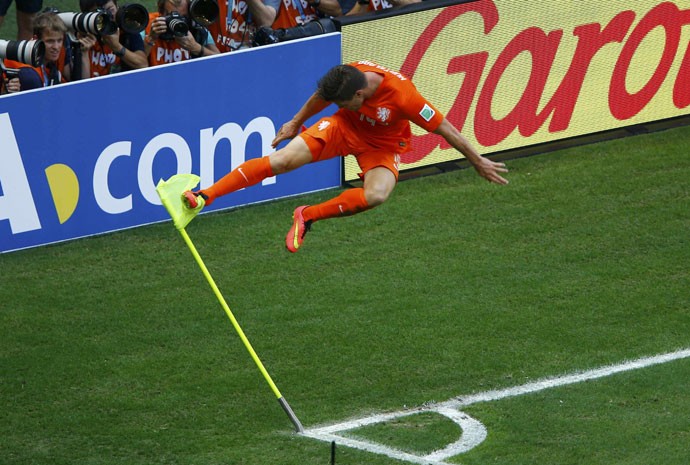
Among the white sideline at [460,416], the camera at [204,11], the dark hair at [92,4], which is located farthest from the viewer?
the dark hair at [92,4]

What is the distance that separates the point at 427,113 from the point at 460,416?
1.95 metres

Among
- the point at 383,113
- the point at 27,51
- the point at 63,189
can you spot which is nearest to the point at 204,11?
the point at 27,51

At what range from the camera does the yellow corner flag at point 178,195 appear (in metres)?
7.40

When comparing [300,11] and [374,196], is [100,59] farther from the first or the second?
[374,196]

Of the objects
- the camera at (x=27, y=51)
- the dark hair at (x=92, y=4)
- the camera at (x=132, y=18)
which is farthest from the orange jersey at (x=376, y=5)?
the camera at (x=27, y=51)

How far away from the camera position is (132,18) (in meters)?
10.7

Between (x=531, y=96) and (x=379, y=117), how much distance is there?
13.5ft

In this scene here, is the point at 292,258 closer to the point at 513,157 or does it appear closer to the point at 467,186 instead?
the point at 467,186

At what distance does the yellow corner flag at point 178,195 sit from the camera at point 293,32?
3739mm

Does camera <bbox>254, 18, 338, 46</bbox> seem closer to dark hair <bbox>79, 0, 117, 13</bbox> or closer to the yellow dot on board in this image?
dark hair <bbox>79, 0, 117, 13</bbox>

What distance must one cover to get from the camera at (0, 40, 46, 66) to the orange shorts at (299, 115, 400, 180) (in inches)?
115

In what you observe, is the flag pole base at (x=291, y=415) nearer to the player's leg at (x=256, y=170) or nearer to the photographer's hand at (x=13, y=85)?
the player's leg at (x=256, y=170)

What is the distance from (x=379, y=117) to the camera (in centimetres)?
813

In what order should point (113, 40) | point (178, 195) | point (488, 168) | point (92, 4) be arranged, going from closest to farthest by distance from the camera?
point (178, 195) → point (488, 168) → point (113, 40) → point (92, 4)
